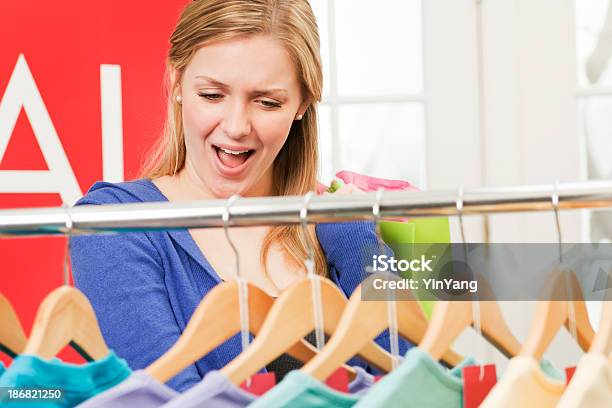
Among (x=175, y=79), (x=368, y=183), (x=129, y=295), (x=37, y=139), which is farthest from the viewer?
(x=37, y=139)

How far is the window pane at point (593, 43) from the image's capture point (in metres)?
2.71

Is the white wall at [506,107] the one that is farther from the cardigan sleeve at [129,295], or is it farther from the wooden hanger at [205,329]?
the wooden hanger at [205,329]

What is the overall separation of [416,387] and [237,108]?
2.31 feet

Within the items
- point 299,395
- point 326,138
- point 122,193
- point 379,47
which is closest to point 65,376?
point 299,395

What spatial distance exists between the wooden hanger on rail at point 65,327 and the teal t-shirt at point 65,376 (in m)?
0.02

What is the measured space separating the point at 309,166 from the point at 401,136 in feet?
3.95

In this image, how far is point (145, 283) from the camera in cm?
126

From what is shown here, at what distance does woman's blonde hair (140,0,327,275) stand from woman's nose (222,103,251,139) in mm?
105

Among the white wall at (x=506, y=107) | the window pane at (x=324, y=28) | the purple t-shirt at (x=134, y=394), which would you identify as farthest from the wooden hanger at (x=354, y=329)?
Answer: the window pane at (x=324, y=28)

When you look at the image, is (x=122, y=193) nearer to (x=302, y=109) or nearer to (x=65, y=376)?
(x=302, y=109)

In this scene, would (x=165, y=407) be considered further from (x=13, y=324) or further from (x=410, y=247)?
(x=410, y=247)

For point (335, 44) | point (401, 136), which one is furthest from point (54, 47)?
point (401, 136)

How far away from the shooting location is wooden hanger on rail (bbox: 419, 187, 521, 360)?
2.76 ft

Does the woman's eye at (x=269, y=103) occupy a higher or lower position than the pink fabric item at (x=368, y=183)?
higher
